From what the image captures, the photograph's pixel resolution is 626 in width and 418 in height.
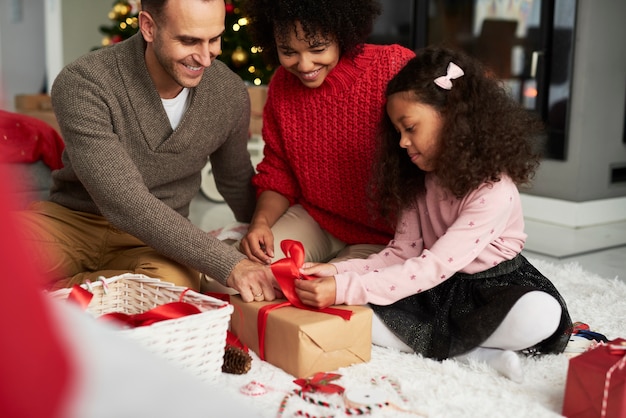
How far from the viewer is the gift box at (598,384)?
1122mm

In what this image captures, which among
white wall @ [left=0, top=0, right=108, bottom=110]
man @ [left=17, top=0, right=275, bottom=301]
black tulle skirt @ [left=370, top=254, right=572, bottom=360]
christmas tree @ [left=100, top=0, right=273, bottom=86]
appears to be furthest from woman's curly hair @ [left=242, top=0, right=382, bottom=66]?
white wall @ [left=0, top=0, right=108, bottom=110]

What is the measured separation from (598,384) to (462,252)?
0.39 meters

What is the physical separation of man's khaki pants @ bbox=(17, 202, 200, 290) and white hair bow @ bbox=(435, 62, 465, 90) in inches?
28.9

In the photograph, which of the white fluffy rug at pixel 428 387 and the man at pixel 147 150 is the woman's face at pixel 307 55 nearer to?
the man at pixel 147 150

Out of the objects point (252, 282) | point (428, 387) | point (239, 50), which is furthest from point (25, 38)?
point (428, 387)

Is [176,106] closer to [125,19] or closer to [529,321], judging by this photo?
[529,321]

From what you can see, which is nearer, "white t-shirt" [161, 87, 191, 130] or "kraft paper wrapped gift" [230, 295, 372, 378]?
"kraft paper wrapped gift" [230, 295, 372, 378]

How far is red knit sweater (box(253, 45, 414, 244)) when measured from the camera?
181 cm

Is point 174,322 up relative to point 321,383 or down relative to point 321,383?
up

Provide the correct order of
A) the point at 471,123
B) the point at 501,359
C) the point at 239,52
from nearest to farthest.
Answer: the point at 501,359 → the point at 471,123 → the point at 239,52

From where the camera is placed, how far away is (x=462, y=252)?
1459mm

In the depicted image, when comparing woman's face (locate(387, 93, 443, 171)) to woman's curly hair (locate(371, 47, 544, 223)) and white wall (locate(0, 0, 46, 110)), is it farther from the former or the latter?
white wall (locate(0, 0, 46, 110))

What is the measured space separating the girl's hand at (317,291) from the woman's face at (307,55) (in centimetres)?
57

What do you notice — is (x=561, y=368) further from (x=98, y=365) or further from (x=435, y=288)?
(x=98, y=365)
